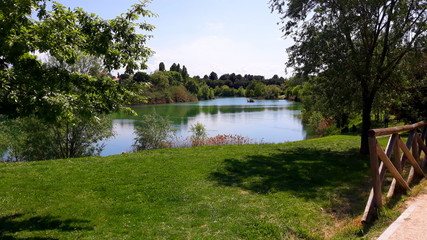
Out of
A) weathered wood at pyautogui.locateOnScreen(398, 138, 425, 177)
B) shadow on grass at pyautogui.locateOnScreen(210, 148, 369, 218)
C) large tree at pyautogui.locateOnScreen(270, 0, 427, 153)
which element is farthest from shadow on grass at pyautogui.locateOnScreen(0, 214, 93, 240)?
large tree at pyautogui.locateOnScreen(270, 0, 427, 153)

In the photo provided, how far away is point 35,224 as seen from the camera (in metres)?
6.16

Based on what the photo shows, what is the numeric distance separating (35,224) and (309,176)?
7682 mm

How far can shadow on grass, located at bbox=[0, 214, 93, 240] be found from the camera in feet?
19.1

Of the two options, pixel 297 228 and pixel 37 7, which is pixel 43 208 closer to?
pixel 37 7

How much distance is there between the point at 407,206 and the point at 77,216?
675cm

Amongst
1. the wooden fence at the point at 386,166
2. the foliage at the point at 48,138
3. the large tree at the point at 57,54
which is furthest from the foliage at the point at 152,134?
the wooden fence at the point at 386,166

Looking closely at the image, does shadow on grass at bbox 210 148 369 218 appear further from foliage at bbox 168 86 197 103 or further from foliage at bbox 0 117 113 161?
foliage at bbox 168 86 197 103

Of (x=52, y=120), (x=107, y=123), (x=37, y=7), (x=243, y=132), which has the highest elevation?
(x=37, y=7)

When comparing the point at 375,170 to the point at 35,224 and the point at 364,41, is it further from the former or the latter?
the point at 364,41

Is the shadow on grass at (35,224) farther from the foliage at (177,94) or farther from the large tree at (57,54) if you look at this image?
the foliage at (177,94)

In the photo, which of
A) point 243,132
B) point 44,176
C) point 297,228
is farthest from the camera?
point 243,132

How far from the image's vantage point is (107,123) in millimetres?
23000

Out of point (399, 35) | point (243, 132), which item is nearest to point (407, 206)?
point (399, 35)

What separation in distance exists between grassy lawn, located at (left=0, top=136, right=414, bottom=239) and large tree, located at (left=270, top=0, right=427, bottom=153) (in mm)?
3394
